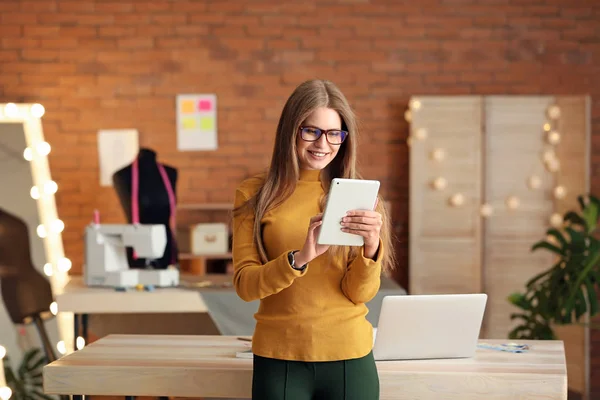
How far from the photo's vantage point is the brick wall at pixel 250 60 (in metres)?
5.98

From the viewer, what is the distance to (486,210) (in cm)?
568

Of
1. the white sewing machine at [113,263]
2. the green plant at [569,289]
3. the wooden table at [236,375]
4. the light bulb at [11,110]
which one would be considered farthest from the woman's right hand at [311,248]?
the light bulb at [11,110]

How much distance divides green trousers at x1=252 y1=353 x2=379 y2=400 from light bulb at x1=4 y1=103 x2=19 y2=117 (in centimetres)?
389

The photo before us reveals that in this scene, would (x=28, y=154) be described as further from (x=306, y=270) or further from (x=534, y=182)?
(x=306, y=270)

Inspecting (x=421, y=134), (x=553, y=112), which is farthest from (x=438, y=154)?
(x=553, y=112)

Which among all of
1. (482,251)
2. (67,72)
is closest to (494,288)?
(482,251)

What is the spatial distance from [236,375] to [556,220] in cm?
359

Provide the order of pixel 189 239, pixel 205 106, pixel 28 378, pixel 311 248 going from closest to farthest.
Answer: pixel 311 248 < pixel 28 378 < pixel 189 239 < pixel 205 106

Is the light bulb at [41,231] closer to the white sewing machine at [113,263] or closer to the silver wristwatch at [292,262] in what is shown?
the white sewing machine at [113,263]

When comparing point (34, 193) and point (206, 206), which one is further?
point (206, 206)

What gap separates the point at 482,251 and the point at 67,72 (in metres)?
3.05

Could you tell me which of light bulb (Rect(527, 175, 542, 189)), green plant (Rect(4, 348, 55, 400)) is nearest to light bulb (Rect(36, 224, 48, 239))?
green plant (Rect(4, 348, 55, 400))

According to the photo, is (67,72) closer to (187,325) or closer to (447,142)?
(187,325)

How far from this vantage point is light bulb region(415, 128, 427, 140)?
566 centimetres
